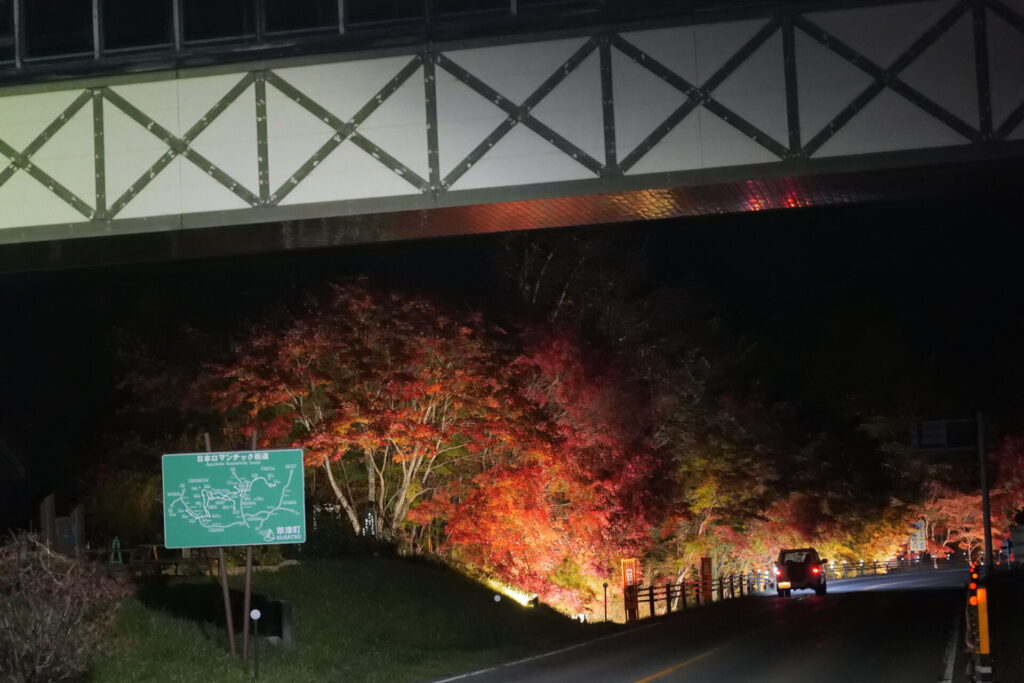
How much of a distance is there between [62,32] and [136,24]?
0.99 metres

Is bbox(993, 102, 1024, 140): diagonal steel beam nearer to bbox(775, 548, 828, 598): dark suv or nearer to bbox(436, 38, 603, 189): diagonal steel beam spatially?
bbox(436, 38, 603, 189): diagonal steel beam

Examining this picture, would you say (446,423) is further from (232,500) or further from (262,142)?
(262,142)

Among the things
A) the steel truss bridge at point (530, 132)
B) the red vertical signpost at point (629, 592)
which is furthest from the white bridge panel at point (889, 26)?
the red vertical signpost at point (629, 592)

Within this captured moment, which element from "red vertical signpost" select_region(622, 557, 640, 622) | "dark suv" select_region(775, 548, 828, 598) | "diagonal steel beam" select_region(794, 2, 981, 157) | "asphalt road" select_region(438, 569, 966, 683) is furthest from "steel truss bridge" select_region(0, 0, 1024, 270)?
"dark suv" select_region(775, 548, 828, 598)

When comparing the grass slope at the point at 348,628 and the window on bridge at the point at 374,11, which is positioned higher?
the window on bridge at the point at 374,11

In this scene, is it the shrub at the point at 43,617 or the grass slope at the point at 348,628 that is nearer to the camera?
the shrub at the point at 43,617

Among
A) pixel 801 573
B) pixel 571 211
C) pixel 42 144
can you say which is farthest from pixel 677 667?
pixel 801 573

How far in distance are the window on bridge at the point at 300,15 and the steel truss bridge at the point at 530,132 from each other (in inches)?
22.1

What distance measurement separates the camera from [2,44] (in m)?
15.3

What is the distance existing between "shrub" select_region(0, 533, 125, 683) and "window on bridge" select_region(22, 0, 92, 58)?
628 cm

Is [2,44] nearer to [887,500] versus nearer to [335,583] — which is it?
[335,583]

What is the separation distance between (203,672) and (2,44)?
29.8ft

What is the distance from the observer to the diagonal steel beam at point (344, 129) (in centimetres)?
1391

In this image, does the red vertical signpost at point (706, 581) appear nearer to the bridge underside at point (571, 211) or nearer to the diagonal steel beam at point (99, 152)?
the bridge underside at point (571, 211)
